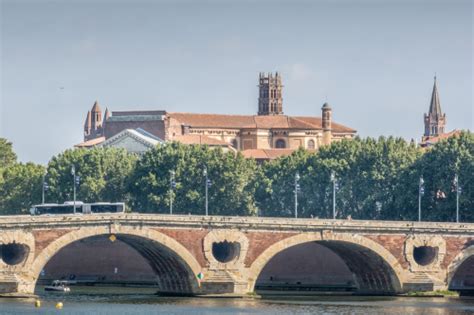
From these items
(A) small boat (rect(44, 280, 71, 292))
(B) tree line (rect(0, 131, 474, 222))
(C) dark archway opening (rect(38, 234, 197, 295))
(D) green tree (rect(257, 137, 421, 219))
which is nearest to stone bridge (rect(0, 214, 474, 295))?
(A) small boat (rect(44, 280, 71, 292))

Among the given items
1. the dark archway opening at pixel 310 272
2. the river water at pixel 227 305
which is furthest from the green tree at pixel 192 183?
the river water at pixel 227 305

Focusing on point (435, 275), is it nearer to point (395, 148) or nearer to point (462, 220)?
point (462, 220)

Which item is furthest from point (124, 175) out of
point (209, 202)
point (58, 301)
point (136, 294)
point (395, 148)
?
point (58, 301)

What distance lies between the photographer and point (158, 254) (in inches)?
5522

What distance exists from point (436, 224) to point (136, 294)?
25064mm

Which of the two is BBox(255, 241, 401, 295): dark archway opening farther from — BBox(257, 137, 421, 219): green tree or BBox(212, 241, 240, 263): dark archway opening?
BBox(257, 137, 421, 219): green tree

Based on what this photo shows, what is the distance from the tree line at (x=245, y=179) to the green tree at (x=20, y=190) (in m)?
0.10

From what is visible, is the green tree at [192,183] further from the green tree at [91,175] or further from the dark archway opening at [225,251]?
the dark archway opening at [225,251]

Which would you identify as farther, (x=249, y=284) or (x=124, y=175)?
(x=124, y=175)

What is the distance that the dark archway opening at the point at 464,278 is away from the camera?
15325 centimetres

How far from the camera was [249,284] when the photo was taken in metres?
138

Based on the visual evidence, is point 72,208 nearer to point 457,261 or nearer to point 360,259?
point 360,259

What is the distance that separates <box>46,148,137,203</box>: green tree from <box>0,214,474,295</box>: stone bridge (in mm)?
39292

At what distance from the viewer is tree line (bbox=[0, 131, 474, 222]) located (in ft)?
576
